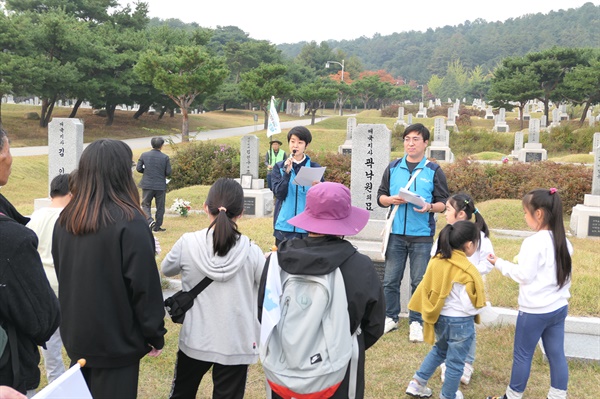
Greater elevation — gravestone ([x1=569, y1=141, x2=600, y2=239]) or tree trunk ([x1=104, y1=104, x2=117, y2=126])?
tree trunk ([x1=104, y1=104, x2=117, y2=126])

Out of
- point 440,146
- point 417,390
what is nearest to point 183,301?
point 417,390

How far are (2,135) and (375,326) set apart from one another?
1646 mm

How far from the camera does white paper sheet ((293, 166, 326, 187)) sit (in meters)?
4.41

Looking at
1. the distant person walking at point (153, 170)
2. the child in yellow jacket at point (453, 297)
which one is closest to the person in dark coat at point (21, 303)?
the child in yellow jacket at point (453, 297)

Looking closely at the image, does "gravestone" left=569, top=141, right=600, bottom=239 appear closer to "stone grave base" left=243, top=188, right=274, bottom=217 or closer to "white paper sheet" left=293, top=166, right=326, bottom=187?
"stone grave base" left=243, top=188, right=274, bottom=217

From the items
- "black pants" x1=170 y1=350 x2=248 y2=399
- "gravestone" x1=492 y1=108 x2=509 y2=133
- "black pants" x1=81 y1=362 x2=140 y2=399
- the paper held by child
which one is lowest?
"black pants" x1=170 y1=350 x2=248 y2=399

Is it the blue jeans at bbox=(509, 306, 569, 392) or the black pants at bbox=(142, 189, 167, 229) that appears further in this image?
the black pants at bbox=(142, 189, 167, 229)

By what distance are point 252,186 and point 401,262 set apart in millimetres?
8126

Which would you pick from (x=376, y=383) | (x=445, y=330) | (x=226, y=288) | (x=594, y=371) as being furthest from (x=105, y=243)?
(x=594, y=371)

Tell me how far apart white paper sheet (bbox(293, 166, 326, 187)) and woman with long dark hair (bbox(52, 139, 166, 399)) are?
7.12 feet

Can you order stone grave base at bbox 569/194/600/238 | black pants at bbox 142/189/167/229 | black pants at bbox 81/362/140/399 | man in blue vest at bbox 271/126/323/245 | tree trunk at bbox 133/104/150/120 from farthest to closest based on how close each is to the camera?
tree trunk at bbox 133/104/150/120 → stone grave base at bbox 569/194/600/238 → black pants at bbox 142/189/167/229 → man in blue vest at bbox 271/126/323/245 → black pants at bbox 81/362/140/399

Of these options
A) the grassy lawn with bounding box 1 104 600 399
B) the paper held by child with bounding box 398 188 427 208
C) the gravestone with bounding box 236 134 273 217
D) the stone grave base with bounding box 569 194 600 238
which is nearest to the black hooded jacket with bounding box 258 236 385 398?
the grassy lawn with bounding box 1 104 600 399

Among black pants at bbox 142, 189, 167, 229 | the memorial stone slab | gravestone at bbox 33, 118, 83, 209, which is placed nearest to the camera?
gravestone at bbox 33, 118, 83, 209

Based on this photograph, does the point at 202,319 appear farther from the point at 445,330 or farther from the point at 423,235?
the point at 423,235
